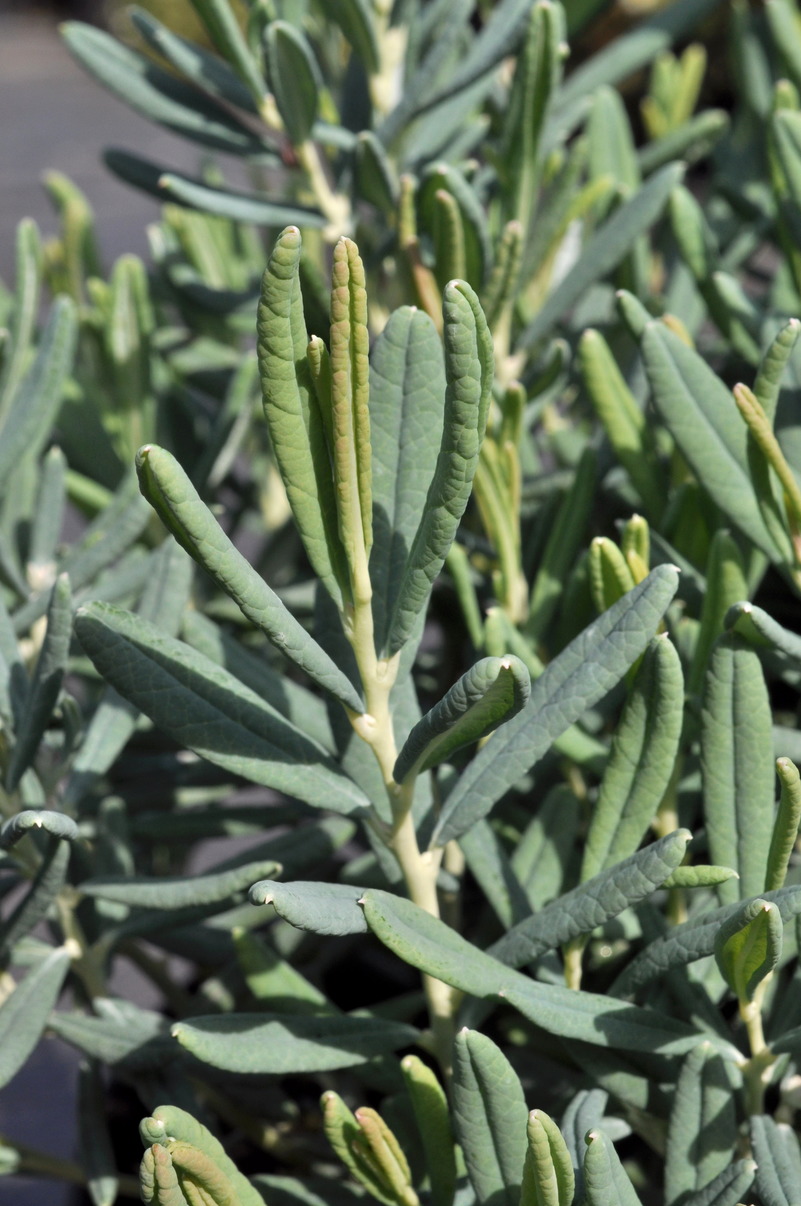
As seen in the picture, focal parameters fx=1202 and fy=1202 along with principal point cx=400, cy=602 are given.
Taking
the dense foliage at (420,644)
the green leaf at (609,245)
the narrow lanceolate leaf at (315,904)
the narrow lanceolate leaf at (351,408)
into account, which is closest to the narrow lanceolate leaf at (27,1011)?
the dense foliage at (420,644)

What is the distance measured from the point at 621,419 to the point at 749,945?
0.34m

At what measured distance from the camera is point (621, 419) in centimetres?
74

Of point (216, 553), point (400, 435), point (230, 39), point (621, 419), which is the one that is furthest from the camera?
→ point (230, 39)

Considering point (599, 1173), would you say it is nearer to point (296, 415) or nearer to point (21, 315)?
point (296, 415)

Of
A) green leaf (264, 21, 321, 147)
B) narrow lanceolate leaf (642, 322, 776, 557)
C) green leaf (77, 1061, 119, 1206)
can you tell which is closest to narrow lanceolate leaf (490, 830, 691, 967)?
narrow lanceolate leaf (642, 322, 776, 557)

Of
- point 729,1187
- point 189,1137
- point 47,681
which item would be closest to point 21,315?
point 47,681

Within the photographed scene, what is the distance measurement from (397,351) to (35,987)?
1.36 feet

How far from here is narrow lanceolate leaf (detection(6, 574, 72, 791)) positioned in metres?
0.59

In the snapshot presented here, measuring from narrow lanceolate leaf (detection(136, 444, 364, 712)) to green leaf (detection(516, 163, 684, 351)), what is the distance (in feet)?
1.52

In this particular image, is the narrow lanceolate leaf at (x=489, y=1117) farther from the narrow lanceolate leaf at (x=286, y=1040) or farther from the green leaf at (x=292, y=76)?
the green leaf at (x=292, y=76)

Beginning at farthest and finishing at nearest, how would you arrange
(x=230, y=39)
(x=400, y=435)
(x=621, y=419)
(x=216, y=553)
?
→ (x=230, y=39), (x=621, y=419), (x=400, y=435), (x=216, y=553)

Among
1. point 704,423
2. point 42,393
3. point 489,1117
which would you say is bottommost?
point 489,1117

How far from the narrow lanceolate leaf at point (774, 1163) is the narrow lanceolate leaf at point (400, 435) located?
0.29 meters

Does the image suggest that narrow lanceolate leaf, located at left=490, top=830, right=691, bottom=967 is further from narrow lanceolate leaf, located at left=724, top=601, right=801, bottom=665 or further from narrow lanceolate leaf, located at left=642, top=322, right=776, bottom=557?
narrow lanceolate leaf, located at left=642, top=322, right=776, bottom=557
